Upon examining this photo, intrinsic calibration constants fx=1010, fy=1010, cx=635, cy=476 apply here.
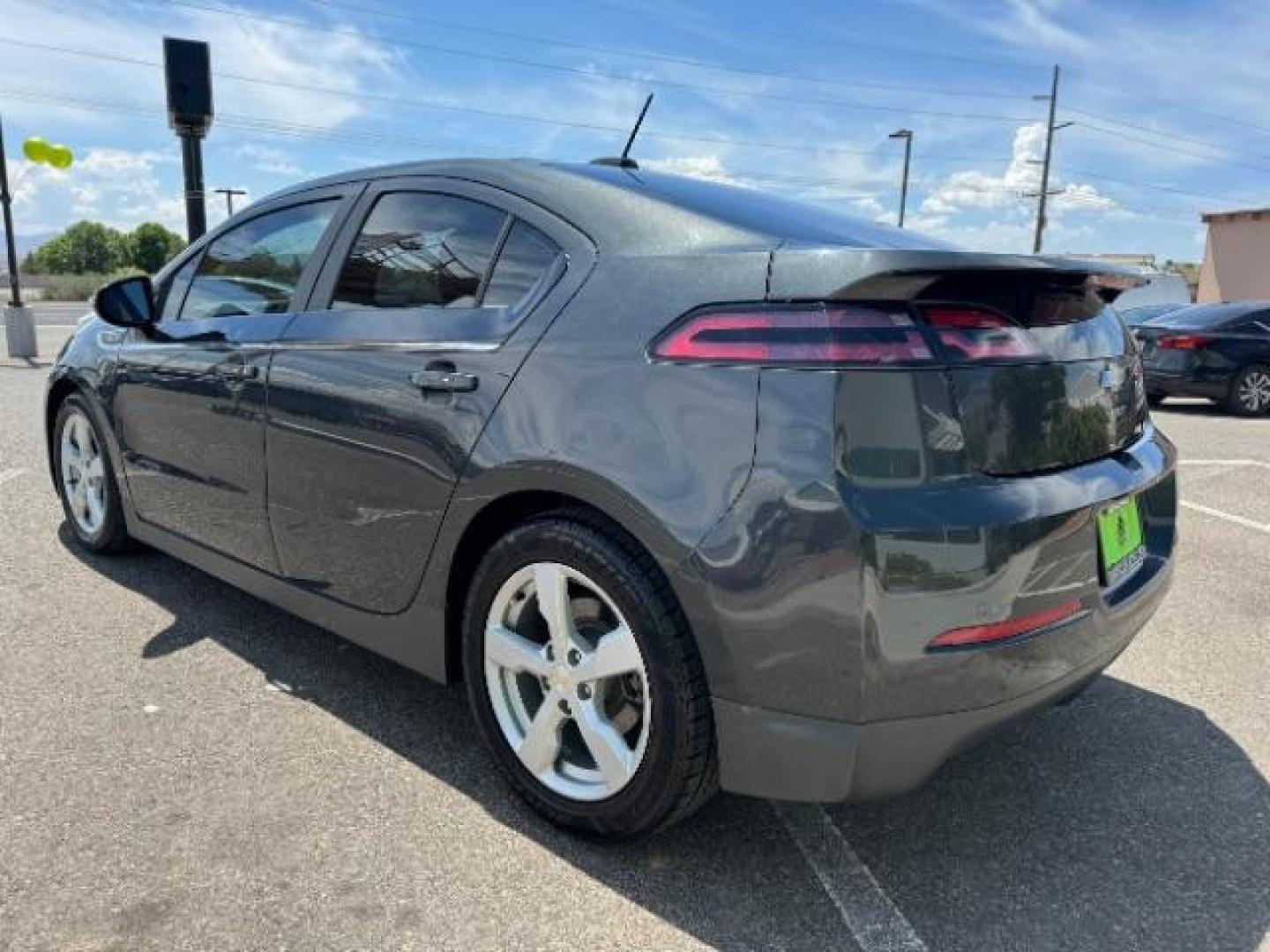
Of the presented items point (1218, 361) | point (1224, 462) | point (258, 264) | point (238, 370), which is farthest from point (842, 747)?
point (1218, 361)

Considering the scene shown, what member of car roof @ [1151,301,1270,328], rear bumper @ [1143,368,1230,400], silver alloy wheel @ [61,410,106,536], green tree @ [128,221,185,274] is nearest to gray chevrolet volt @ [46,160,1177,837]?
silver alloy wheel @ [61,410,106,536]

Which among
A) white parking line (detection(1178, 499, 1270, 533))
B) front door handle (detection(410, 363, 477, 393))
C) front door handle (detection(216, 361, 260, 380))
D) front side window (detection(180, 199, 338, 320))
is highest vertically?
front side window (detection(180, 199, 338, 320))

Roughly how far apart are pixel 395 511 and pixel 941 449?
1.41 metres

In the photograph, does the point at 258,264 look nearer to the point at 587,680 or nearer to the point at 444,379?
the point at 444,379

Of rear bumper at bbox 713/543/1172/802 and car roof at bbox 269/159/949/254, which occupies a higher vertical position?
car roof at bbox 269/159/949/254

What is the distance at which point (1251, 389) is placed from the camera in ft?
37.3

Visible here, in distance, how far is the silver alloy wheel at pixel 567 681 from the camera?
222cm

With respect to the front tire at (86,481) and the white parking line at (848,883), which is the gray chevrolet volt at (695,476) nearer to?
the white parking line at (848,883)

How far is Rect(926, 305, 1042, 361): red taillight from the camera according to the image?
78.3 inches

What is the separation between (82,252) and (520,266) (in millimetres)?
112859

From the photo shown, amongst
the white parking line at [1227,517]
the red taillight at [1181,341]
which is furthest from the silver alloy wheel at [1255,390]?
the white parking line at [1227,517]

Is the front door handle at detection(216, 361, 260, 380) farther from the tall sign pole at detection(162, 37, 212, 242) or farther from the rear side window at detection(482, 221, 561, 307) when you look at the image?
the tall sign pole at detection(162, 37, 212, 242)

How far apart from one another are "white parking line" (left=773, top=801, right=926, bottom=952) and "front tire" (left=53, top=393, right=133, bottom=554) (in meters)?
3.11

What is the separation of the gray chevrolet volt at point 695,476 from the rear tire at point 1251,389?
10238 mm
